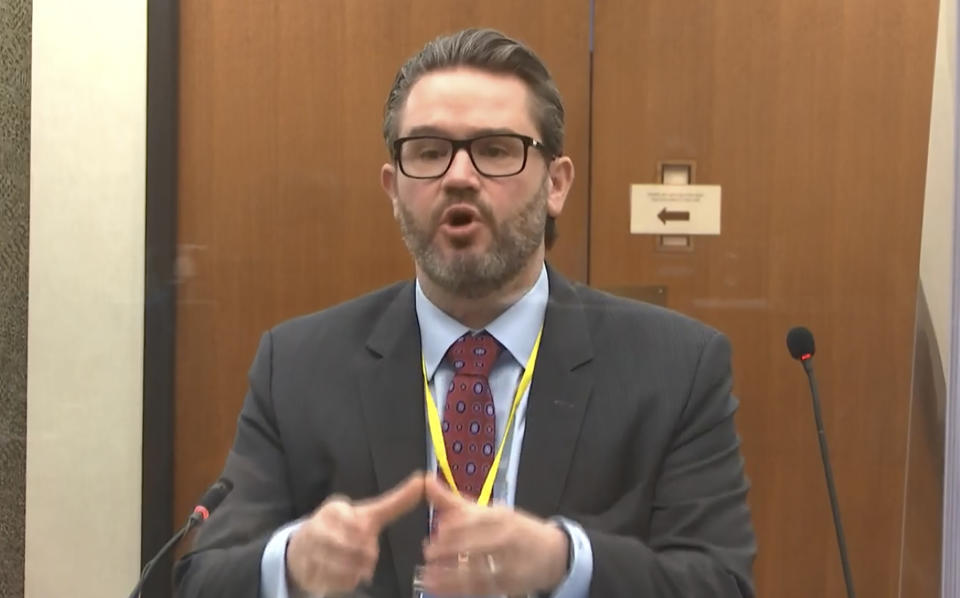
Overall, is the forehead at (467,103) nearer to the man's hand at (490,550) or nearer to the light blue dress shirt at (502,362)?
the light blue dress shirt at (502,362)

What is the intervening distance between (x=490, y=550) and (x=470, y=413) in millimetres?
209

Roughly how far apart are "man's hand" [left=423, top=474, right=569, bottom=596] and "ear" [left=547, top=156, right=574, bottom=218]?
0.36 m

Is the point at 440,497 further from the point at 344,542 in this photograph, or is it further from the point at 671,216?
the point at 671,216

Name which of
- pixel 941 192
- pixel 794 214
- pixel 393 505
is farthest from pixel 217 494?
pixel 941 192

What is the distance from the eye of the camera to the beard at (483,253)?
35.7 inches

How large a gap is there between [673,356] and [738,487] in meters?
0.15

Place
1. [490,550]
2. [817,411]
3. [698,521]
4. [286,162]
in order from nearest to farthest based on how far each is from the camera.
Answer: [490,550] < [698,521] < [817,411] < [286,162]

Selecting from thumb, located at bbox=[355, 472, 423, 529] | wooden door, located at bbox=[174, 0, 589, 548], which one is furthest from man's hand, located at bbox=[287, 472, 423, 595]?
wooden door, located at bbox=[174, 0, 589, 548]

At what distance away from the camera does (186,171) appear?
1.35 m

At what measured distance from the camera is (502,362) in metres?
0.96

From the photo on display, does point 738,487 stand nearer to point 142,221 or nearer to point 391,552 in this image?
point 391,552

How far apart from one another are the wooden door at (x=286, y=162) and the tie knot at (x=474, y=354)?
0.40 metres

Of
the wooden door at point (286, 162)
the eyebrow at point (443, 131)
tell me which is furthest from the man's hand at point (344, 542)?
the wooden door at point (286, 162)

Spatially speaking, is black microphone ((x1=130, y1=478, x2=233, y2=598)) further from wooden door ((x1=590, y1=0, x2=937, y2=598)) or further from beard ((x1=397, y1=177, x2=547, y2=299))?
wooden door ((x1=590, y1=0, x2=937, y2=598))
